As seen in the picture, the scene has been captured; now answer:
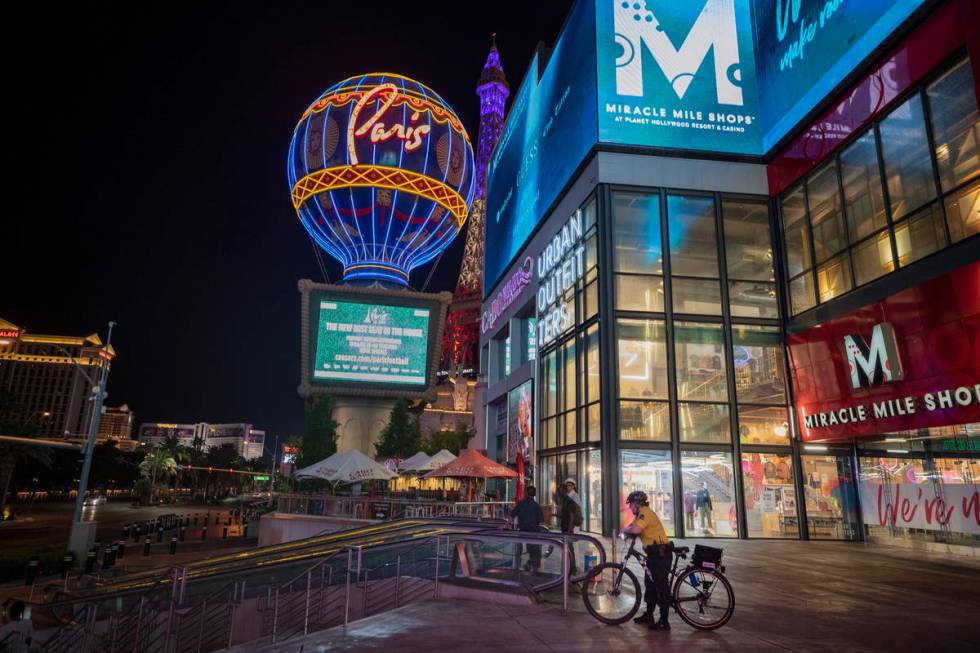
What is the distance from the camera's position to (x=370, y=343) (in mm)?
36875

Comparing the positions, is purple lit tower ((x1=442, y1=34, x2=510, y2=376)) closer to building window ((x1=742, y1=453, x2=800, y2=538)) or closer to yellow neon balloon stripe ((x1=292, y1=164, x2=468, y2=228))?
yellow neon balloon stripe ((x1=292, y1=164, x2=468, y2=228))

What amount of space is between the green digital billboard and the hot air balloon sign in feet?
11.5

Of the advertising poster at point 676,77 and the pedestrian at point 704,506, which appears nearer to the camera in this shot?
the pedestrian at point 704,506

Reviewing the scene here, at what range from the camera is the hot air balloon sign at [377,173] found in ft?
121

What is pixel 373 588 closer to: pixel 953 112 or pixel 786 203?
pixel 953 112

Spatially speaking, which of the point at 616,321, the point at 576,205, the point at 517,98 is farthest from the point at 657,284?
the point at 517,98

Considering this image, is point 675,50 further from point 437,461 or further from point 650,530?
point 650,530

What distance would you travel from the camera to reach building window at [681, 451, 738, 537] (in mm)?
20578

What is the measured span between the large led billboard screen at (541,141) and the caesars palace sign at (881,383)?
42.0ft

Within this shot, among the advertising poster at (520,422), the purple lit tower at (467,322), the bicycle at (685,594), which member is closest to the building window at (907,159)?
the bicycle at (685,594)

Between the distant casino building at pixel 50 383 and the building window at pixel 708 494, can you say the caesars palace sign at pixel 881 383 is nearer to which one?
the building window at pixel 708 494

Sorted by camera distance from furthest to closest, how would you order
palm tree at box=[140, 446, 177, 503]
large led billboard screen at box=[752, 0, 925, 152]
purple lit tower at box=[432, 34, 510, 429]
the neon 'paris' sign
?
purple lit tower at box=[432, 34, 510, 429], palm tree at box=[140, 446, 177, 503], the neon 'paris' sign, large led billboard screen at box=[752, 0, 925, 152]

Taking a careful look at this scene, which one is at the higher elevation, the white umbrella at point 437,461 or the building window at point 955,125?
the building window at point 955,125

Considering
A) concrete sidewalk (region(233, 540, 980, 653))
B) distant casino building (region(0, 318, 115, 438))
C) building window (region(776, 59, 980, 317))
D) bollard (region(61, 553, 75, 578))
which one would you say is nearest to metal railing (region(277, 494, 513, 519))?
bollard (region(61, 553, 75, 578))
